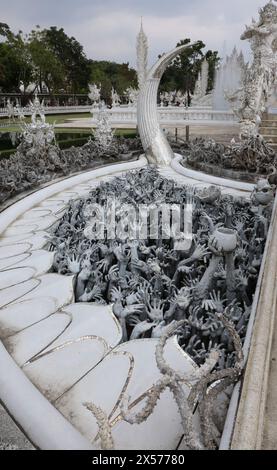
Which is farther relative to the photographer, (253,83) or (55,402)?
(253,83)

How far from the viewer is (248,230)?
17.6 feet

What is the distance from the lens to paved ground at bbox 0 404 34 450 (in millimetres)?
2402

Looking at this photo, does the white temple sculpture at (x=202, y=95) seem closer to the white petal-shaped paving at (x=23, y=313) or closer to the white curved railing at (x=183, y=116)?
the white curved railing at (x=183, y=116)

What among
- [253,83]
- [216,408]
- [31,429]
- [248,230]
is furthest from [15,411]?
[253,83]

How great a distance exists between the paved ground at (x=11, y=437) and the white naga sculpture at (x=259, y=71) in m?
10.9

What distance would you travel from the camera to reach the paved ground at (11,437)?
94.6 inches

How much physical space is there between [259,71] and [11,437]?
12.9m

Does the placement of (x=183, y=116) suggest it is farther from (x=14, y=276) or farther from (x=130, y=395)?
(x=130, y=395)

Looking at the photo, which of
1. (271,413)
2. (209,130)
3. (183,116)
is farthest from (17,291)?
(183,116)

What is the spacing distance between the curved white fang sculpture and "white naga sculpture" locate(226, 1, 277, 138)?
2682 millimetres

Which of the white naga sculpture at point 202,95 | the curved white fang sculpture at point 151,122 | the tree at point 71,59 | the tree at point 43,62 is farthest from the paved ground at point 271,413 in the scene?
the tree at point 71,59
